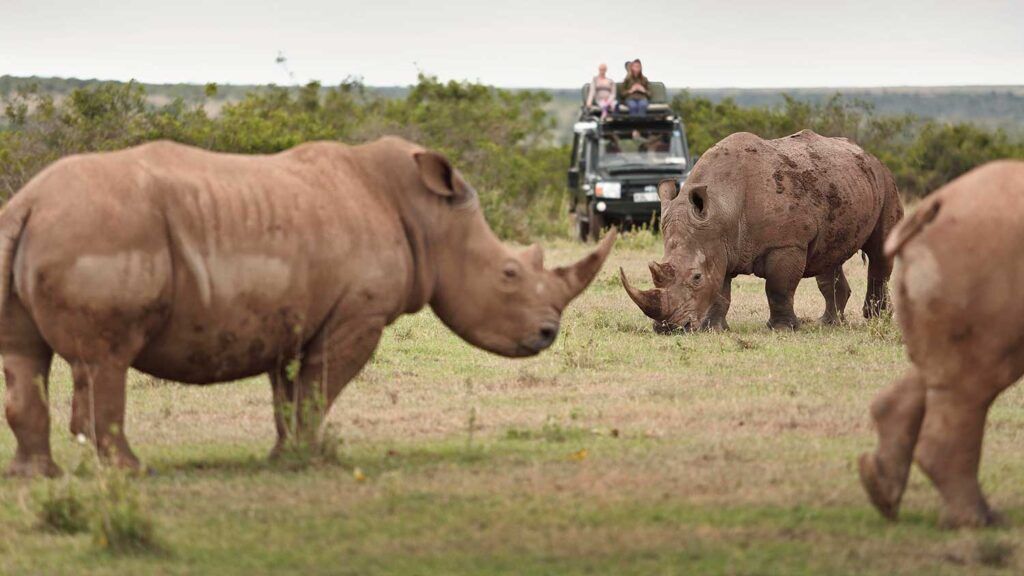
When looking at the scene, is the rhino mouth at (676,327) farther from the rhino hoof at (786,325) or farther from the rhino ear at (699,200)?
the rhino ear at (699,200)

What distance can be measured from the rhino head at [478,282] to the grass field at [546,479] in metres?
0.60

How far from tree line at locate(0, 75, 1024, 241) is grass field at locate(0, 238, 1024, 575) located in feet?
49.2

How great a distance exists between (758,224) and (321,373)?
7040 mm

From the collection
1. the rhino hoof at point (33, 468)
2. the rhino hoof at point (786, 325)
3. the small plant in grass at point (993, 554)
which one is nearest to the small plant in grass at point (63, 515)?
the rhino hoof at point (33, 468)

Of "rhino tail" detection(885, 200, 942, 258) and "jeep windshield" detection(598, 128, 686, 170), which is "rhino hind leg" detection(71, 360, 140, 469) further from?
"jeep windshield" detection(598, 128, 686, 170)

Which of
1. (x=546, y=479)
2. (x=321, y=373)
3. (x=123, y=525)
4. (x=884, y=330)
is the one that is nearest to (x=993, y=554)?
(x=546, y=479)

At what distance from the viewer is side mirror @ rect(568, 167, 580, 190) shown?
96.5 ft

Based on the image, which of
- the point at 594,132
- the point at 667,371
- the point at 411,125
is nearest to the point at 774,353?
the point at 667,371

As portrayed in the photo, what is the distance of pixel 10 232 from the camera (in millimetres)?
7668

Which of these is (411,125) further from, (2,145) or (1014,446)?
(1014,446)

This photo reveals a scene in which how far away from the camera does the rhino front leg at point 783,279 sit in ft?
48.5

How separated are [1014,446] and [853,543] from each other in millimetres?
2672

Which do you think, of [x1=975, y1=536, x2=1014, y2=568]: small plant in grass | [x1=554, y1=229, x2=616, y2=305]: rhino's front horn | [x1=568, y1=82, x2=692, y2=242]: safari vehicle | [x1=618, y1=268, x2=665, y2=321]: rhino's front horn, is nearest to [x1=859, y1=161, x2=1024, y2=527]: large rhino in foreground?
[x1=975, y1=536, x2=1014, y2=568]: small plant in grass

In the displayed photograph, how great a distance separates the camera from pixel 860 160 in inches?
621
